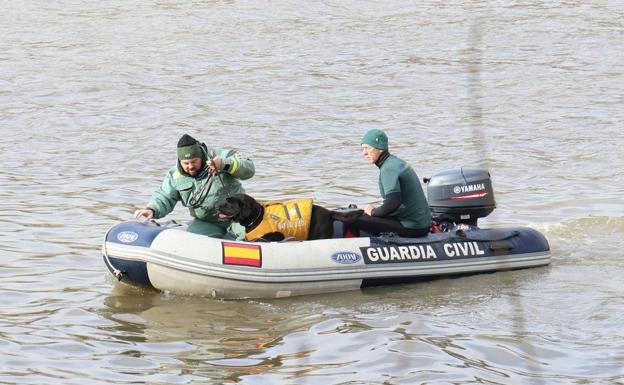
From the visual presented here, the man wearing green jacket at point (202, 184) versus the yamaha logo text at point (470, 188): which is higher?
the man wearing green jacket at point (202, 184)

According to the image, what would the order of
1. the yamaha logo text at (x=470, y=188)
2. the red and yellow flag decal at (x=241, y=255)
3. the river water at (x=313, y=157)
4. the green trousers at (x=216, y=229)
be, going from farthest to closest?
the yamaha logo text at (x=470, y=188), the green trousers at (x=216, y=229), the red and yellow flag decal at (x=241, y=255), the river water at (x=313, y=157)

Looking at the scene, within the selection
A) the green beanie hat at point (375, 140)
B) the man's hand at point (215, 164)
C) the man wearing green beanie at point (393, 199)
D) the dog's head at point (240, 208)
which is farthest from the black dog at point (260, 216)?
the green beanie hat at point (375, 140)

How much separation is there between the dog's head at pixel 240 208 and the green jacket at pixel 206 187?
0.81 feet

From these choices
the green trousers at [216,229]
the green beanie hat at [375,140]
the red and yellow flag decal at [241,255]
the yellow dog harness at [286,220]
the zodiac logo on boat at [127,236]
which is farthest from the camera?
the green trousers at [216,229]

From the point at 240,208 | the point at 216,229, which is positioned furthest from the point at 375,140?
the point at 216,229

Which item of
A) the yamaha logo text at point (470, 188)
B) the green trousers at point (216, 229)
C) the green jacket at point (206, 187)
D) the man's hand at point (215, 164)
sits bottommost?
the green trousers at point (216, 229)

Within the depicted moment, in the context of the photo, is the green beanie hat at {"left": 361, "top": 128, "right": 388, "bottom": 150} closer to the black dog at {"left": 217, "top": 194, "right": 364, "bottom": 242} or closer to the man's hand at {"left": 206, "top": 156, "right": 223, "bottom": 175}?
the black dog at {"left": 217, "top": 194, "right": 364, "bottom": 242}

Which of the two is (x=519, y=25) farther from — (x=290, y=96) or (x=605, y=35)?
(x=290, y=96)

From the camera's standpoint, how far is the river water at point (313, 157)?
8.51 m

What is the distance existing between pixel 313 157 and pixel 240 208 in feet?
21.1

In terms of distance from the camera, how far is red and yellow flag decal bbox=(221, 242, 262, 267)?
9805 millimetres

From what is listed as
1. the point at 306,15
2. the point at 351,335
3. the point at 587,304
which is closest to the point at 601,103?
the point at 306,15

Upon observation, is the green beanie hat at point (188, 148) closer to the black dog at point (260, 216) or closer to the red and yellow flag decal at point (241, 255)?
the black dog at point (260, 216)

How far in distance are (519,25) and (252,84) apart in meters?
7.19
